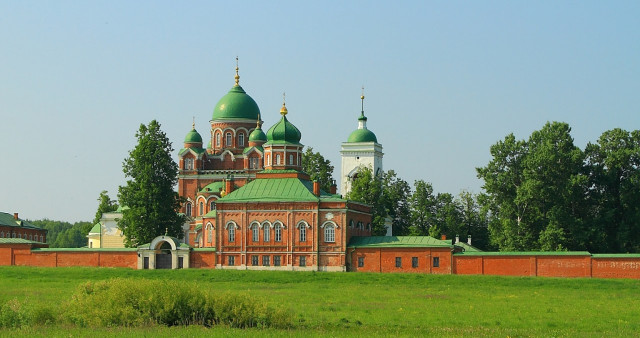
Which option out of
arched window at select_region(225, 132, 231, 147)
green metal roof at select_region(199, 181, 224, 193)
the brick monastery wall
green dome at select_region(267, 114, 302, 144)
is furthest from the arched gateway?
arched window at select_region(225, 132, 231, 147)

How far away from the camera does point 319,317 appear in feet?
108

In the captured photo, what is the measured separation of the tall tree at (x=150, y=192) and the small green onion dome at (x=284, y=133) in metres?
6.57

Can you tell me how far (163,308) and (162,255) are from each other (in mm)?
36381

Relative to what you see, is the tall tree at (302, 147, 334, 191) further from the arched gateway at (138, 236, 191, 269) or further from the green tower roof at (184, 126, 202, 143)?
the arched gateway at (138, 236, 191, 269)

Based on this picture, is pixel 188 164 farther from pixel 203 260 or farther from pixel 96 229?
pixel 203 260

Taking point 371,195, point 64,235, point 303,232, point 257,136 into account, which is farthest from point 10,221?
point 64,235

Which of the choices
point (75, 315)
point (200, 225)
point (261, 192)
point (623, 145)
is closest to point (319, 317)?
point (75, 315)

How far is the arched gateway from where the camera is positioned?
63.3 m

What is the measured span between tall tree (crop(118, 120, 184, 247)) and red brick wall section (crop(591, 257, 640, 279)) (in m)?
26.4

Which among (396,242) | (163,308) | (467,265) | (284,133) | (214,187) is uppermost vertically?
(284,133)

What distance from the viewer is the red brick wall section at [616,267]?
5369cm

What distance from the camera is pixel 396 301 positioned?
131ft

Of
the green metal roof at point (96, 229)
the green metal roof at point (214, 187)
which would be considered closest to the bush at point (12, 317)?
the green metal roof at point (214, 187)

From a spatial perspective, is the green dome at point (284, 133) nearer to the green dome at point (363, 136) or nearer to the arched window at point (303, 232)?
the arched window at point (303, 232)
